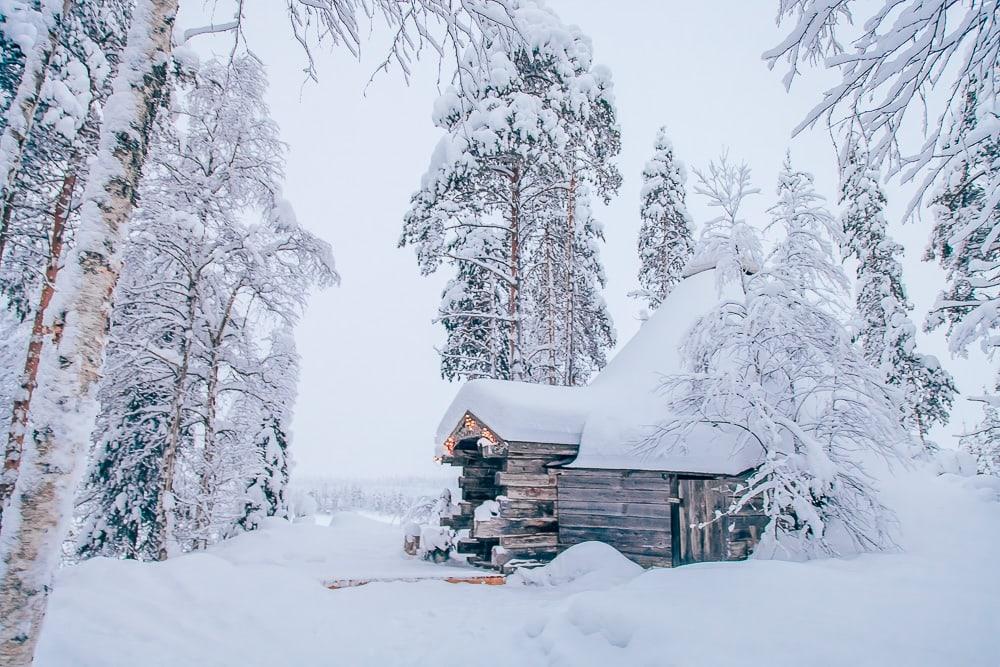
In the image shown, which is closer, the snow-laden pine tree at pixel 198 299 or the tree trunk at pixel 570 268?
the snow-laden pine tree at pixel 198 299

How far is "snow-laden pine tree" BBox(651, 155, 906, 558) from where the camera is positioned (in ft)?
23.8

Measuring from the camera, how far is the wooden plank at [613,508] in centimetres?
939

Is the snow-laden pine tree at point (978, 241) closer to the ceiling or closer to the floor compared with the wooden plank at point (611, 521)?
closer to the ceiling

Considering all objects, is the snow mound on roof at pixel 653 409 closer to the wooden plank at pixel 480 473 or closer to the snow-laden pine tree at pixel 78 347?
the wooden plank at pixel 480 473

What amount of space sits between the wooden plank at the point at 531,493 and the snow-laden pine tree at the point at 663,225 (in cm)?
1244

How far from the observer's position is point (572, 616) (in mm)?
5223

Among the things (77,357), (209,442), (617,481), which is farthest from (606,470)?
(77,357)

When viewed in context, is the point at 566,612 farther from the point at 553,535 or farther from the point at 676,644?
the point at 553,535

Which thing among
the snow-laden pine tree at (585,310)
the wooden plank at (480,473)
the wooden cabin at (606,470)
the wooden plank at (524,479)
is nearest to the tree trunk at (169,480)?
the wooden cabin at (606,470)

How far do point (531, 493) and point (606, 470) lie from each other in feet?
4.78

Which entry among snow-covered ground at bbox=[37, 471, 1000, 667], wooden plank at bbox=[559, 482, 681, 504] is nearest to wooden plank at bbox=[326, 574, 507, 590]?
snow-covered ground at bbox=[37, 471, 1000, 667]

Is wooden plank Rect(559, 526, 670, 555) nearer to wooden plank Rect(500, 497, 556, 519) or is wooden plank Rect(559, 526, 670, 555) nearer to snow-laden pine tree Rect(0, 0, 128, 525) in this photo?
wooden plank Rect(500, 497, 556, 519)

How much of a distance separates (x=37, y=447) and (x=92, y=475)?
36.8ft

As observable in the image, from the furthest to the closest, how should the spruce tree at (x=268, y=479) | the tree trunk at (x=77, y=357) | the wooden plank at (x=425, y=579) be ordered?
the spruce tree at (x=268, y=479) → the wooden plank at (x=425, y=579) → the tree trunk at (x=77, y=357)
